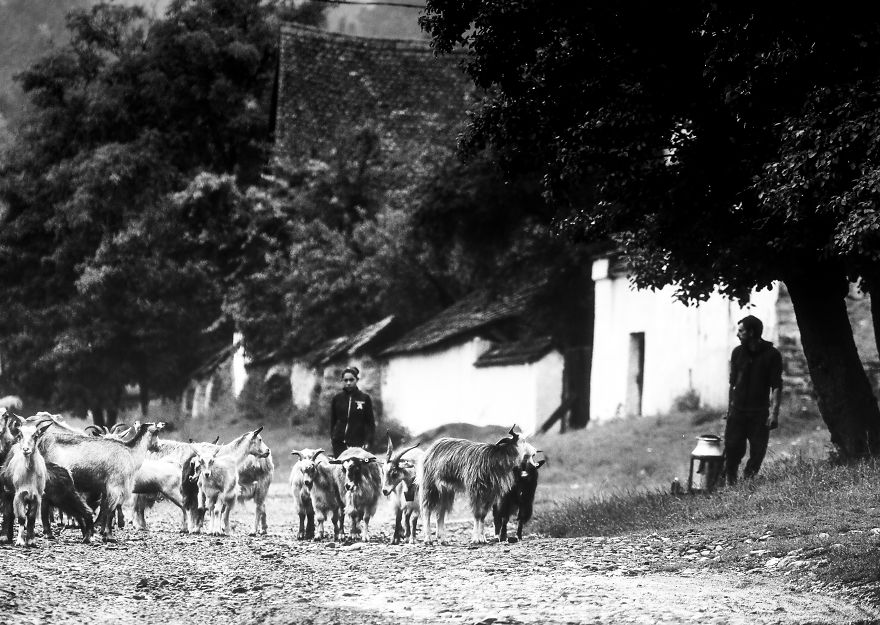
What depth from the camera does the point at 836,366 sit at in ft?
57.1

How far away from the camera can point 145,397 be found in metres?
46.4

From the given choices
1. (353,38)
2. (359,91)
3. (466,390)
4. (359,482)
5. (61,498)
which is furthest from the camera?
(353,38)

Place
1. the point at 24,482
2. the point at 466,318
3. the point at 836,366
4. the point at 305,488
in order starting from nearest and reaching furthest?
the point at 24,482 → the point at 305,488 → the point at 836,366 → the point at 466,318

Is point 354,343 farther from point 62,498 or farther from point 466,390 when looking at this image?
point 62,498

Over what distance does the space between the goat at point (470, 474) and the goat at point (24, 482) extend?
398 centimetres

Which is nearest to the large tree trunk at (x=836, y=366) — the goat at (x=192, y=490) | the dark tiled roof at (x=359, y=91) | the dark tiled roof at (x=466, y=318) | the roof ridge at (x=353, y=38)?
the goat at (x=192, y=490)

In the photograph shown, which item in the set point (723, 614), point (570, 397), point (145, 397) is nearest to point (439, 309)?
point (570, 397)

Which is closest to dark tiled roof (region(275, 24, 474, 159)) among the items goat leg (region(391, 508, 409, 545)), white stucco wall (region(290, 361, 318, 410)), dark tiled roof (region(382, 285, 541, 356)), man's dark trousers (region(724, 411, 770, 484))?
white stucco wall (region(290, 361, 318, 410))

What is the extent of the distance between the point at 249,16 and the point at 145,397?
12.5 metres

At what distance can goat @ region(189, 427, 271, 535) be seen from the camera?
17266mm

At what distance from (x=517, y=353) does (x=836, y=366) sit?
15.9 meters

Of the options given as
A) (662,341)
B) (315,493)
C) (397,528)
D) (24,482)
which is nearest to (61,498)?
(24,482)

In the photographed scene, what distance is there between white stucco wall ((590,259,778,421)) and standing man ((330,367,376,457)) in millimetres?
9135

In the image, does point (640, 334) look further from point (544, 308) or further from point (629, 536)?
point (629, 536)
